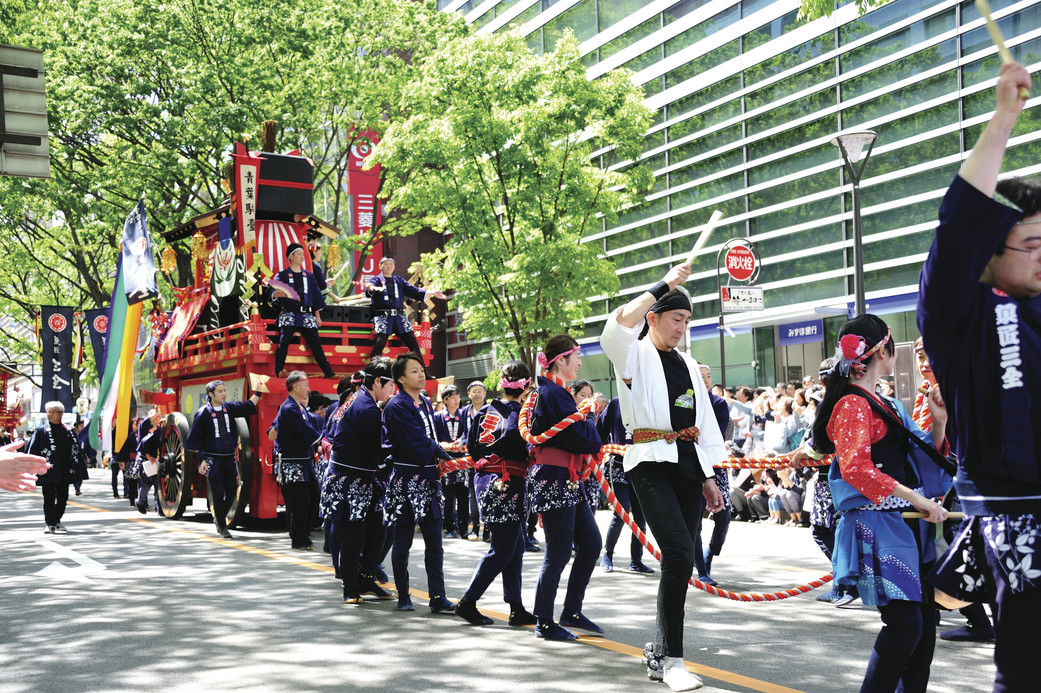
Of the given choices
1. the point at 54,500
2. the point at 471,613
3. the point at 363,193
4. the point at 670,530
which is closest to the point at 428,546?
the point at 471,613

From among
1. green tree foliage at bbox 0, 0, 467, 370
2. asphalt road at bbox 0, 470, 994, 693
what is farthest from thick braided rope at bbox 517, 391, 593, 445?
green tree foliage at bbox 0, 0, 467, 370

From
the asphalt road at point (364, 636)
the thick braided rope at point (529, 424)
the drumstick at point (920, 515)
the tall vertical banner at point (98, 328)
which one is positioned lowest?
the asphalt road at point (364, 636)

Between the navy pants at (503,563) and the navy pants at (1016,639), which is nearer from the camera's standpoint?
the navy pants at (1016,639)

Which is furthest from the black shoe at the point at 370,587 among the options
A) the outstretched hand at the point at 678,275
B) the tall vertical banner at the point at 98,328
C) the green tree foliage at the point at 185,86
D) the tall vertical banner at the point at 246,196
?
the tall vertical banner at the point at 98,328

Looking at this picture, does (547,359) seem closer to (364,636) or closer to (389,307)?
(364,636)

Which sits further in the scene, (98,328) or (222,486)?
(98,328)

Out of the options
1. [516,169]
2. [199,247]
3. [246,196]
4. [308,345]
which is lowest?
[308,345]

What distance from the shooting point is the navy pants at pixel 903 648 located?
407 cm

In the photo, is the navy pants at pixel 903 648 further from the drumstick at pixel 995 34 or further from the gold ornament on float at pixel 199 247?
the gold ornament on float at pixel 199 247

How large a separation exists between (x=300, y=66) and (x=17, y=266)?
614 inches

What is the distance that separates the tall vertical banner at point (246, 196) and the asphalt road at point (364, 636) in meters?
6.96

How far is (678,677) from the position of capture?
5.48 m

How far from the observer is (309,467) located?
12.5m

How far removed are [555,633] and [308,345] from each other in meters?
Result: 8.70
